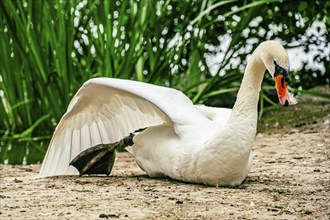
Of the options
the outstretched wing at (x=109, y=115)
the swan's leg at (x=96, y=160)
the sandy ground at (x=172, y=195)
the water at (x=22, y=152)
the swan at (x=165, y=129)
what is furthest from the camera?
the water at (x=22, y=152)

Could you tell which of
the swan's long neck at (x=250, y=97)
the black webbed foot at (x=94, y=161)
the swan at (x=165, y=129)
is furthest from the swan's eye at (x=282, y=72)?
the black webbed foot at (x=94, y=161)

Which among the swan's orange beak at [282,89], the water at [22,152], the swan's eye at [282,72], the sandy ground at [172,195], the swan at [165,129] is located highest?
the swan's eye at [282,72]

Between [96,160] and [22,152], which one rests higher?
[96,160]

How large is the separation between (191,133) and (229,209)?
80 centimetres

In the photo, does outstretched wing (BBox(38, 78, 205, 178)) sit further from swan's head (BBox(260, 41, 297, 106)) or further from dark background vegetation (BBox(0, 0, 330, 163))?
dark background vegetation (BBox(0, 0, 330, 163))

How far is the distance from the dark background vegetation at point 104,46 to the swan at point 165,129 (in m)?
1.65

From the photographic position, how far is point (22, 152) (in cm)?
634

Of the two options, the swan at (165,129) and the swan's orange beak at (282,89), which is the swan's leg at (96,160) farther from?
the swan's orange beak at (282,89)

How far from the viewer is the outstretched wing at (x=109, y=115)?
13.3 ft

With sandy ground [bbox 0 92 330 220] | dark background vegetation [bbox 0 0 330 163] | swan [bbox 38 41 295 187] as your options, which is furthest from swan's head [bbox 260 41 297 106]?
dark background vegetation [bbox 0 0 330 163]

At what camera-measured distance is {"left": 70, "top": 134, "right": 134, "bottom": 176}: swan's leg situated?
4.47m

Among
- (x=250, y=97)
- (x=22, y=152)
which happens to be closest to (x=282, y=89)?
(x=250, y=97)

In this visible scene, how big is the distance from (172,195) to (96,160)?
3.31 ft

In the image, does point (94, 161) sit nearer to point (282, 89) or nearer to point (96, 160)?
point (96, 160)
